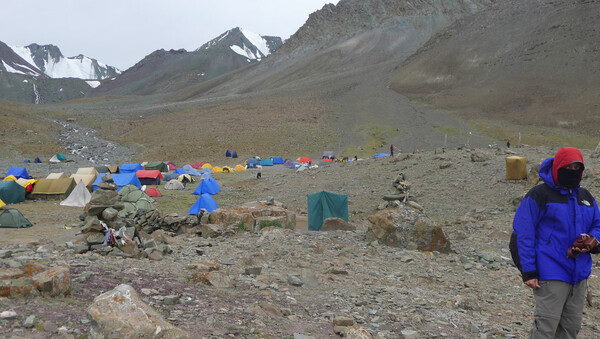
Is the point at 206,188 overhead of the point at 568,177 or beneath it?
beneath

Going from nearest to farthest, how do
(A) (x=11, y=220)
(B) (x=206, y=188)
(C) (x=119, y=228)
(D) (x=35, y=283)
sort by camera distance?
(D) (x=35, y=283), (C) (x=119, y=228), (A) (x=11, y=220), (B) (x=206, y=188)

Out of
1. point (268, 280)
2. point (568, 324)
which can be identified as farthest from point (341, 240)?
point (568, 324)

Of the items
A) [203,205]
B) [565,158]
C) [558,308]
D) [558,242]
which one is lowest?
[203,205]

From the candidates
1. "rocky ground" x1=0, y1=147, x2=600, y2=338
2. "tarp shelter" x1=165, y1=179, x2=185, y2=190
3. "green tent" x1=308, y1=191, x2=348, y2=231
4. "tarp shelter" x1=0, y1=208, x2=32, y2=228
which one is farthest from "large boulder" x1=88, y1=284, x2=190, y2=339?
"tarp shelter" x1=165, y1=179, x2=185, y2=190

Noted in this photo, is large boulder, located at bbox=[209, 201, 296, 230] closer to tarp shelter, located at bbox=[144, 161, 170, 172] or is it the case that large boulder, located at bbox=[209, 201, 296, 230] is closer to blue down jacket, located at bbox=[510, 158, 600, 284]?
blue down jacket, located at bbox=[510, 158, 600, 284]

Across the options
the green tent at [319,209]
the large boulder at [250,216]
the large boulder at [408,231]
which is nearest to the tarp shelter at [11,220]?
the large boulder at [250,216]

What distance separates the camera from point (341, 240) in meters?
11.5

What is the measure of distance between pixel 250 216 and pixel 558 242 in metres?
9.77

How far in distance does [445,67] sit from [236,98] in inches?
1845

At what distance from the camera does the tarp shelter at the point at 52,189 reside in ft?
77.0

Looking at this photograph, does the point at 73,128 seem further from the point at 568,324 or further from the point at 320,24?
the point at 320,24

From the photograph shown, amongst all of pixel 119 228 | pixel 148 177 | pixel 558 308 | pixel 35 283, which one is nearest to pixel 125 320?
pixel 35 283

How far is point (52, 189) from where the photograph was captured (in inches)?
926

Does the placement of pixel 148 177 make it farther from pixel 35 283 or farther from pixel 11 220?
pixel 35 283
